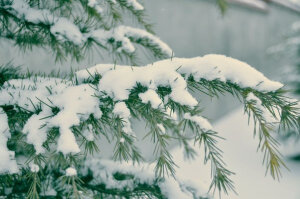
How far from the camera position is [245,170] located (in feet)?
10.4

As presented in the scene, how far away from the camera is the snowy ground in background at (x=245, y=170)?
2.79 meters

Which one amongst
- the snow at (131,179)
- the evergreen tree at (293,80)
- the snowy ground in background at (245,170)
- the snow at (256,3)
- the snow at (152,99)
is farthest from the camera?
the snow at (256,3)

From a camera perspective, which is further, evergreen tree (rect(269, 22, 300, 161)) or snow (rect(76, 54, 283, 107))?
evergreen tree (rect(269, 22, 300, 161))

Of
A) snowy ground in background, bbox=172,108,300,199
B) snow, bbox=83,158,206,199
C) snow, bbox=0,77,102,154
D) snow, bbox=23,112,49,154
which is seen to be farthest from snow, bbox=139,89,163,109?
snowy ground in background, bbox=172,108,300,199

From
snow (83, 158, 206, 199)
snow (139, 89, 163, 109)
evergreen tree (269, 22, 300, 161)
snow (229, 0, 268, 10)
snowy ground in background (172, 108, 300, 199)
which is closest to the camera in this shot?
snow (139, 89, 163, 109)

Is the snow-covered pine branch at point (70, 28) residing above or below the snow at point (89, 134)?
above

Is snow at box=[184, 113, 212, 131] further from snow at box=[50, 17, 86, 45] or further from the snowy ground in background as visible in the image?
the snowy ground in background

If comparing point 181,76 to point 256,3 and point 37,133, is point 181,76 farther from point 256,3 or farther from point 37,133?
point 256,3

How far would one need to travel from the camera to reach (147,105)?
0.59 m

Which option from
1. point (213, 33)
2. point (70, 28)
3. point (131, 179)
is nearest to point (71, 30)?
point (70, 28)

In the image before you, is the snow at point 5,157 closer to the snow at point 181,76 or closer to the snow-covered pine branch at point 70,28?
the snow at point 181,76

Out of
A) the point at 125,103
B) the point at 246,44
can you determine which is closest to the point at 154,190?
the point at 125,103

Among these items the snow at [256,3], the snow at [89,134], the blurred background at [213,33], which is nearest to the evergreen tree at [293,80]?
the blurred background at [213,33]

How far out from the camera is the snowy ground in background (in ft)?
9.14
